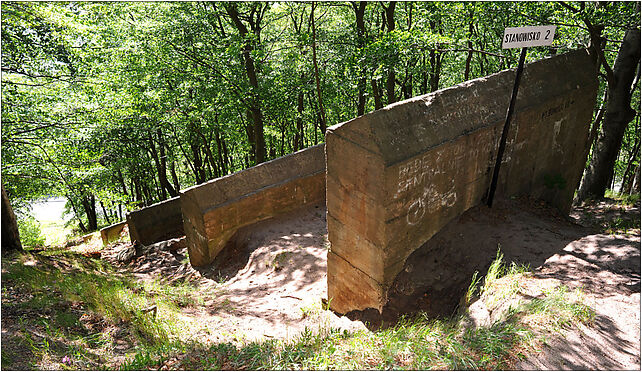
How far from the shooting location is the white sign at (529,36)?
4.58 m

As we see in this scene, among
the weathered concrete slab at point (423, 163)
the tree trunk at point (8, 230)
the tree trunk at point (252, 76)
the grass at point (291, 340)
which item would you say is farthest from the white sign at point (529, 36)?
the tree trunk at point (252, 76)

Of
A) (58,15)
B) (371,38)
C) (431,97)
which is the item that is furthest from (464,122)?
(371,38)

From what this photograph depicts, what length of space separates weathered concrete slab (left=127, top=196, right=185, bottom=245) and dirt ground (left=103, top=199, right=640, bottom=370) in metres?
2.30

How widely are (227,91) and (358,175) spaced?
29.3 feet

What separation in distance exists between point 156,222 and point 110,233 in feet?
11.8

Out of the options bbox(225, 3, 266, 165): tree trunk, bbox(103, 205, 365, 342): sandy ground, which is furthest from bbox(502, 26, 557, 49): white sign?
bbox(225, 3, 266, 165): tree trunk

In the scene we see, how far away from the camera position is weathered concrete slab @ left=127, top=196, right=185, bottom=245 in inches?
416

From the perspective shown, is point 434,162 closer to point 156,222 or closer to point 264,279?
point 264,279

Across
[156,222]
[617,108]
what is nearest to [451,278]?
[617,108]

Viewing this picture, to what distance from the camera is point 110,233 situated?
43.7 ft

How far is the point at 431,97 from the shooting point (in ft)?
16.7

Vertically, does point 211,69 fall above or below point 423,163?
above

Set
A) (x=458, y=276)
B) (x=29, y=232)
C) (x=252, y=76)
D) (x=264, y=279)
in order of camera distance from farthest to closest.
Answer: (x=29, y=232) → (x=252, y=76) → (x=264, y=279) → (x=458, y=276)

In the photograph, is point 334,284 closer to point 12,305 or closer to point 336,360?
point 336,360
